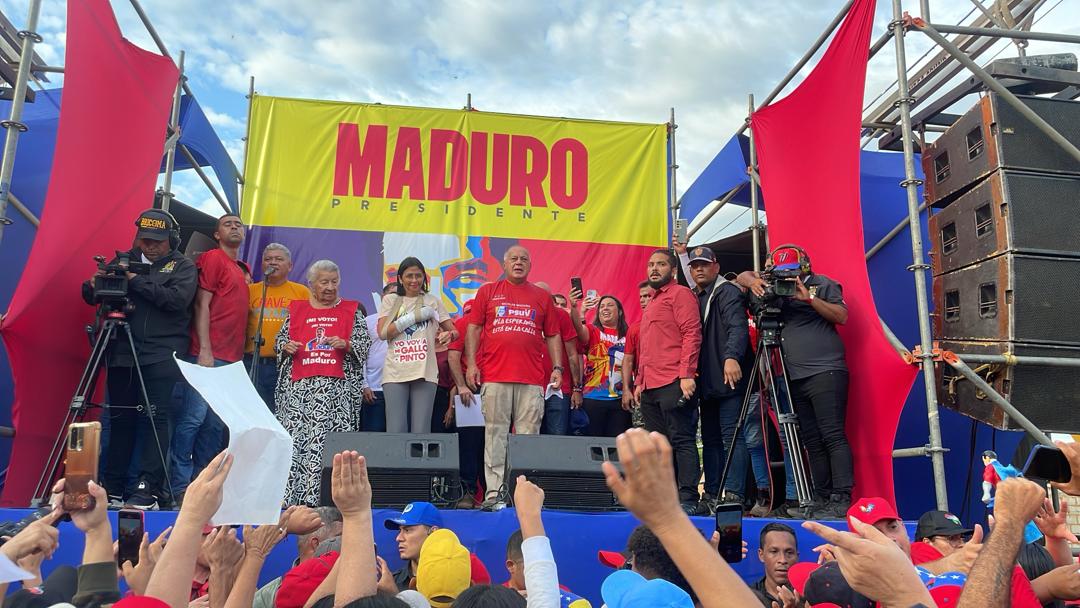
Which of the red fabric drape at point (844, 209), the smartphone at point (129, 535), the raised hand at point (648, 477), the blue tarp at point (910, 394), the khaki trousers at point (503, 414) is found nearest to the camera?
the raised hand at point (648, 477)

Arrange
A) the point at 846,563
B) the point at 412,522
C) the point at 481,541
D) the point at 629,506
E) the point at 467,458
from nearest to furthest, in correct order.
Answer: the point at 629,506 < the point at 846,563 < the point at 412,522 < the point at 481,541 < the point at 467,458

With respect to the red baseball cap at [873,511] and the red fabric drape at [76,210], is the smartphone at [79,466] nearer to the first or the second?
the red fabric drape at [76,210]

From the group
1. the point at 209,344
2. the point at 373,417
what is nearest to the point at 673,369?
the point at 373,417

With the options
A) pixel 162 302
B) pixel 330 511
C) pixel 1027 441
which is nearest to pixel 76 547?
pixel 330 511

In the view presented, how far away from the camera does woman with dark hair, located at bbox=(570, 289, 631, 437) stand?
5734 mm

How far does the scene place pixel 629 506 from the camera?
3.79 feet

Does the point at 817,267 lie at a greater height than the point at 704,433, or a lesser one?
greater

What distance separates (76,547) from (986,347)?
4914 mm

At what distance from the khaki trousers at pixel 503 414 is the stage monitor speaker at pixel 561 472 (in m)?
0.62

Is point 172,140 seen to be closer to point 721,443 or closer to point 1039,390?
point 721,443

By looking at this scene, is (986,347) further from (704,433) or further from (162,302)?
(162,302)

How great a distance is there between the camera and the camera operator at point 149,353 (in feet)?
13.9

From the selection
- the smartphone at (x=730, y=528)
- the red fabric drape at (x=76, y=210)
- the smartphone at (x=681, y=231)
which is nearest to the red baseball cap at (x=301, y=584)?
the smartphone at (x=730, y=528)

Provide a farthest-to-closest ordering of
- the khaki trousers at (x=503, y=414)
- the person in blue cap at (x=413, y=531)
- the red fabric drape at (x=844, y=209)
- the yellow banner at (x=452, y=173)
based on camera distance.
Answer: the yellow banner at (x=452, y=173), the khaki trousers at (x=503, y=414), the red fabric drape at (x=844, y=209), the person in blue cap at (x=413, y=531)
